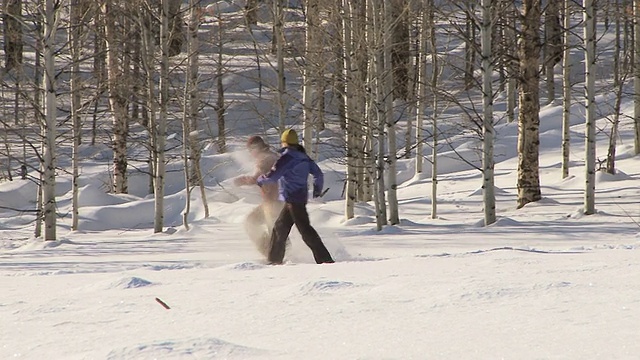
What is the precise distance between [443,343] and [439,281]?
191 cm

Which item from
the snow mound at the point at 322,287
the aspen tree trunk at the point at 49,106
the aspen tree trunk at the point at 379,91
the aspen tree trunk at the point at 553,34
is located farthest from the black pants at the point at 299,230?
the aspen tree trunk at the point at 553,34

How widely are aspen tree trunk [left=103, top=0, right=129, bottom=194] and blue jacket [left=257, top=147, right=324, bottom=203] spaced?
10128mm

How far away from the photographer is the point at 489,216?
45.8ft

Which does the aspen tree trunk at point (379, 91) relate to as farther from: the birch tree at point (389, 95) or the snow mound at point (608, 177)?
the snow mound at point (608, 177)

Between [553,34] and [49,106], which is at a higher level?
[553,34]

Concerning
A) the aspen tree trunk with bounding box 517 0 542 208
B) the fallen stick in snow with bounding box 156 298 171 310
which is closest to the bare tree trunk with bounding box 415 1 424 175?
the aspen tree trunk with bounding box 517 0 542 208

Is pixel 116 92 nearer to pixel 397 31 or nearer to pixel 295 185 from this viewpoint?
pixel 397 31

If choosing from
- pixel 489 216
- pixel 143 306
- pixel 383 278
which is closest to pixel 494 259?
pixel 383 278

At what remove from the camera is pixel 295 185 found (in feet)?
28.3

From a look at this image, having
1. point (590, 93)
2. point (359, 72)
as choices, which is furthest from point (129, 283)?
point (590, 93)

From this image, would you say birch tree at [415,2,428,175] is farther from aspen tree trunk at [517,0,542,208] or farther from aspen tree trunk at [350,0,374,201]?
aspen tree trunk at [517,0,542,208]

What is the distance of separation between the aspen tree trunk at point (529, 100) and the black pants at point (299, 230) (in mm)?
8327

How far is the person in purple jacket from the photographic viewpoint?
8609 millimetres

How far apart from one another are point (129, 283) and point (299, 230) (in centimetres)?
308
